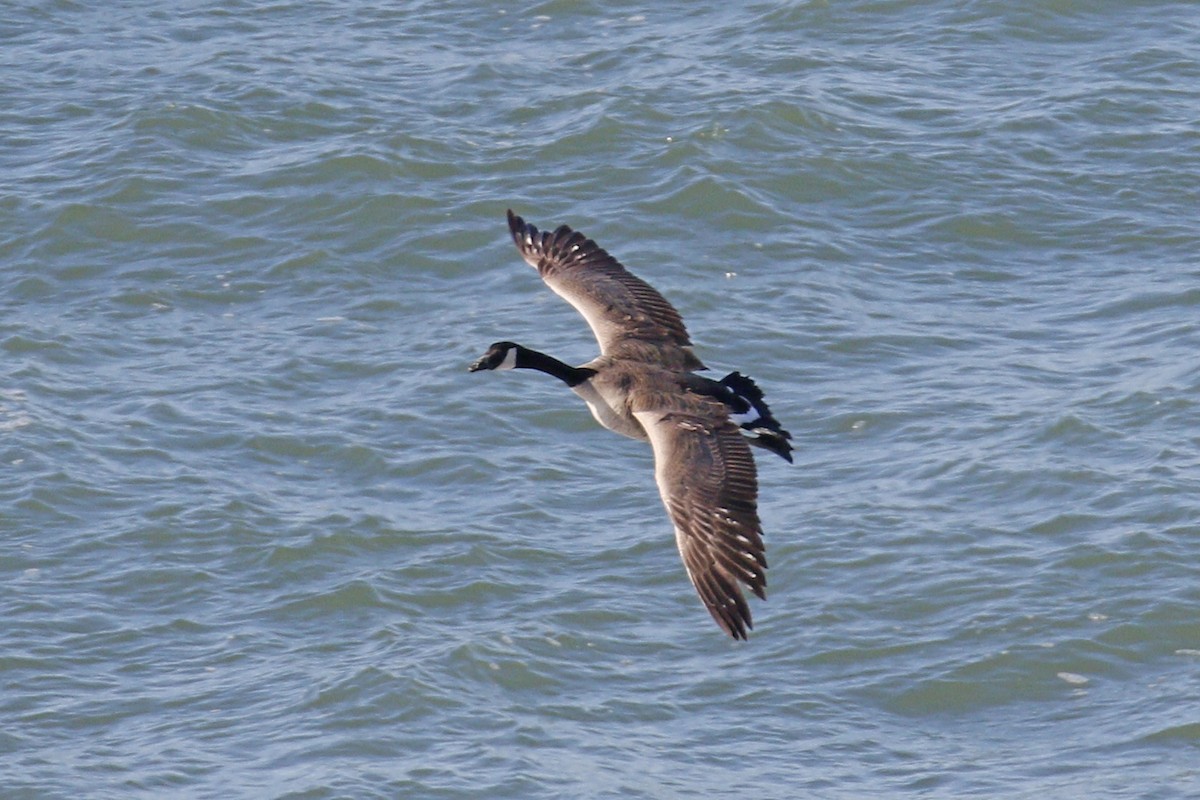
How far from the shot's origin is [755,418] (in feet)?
35.8

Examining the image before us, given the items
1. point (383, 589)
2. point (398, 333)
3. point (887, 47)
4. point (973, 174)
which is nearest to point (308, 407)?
point (398, 333)

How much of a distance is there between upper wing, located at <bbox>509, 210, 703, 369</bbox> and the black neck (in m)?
0.35

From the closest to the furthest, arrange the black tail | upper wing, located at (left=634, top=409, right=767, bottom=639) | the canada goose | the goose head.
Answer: upper wing, located at (left=634, top=409, right=767, bottom=639) < the canada goose < the black tail < the goose head

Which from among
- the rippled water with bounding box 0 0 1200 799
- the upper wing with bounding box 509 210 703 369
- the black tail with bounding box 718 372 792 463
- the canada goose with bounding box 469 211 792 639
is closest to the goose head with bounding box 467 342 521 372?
the canada goose with bounding box 469 211 792 639

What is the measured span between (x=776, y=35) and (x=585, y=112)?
2579mm

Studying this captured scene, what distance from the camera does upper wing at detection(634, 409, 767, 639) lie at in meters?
9.23

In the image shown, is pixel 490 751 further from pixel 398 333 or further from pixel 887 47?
pixel 887 47

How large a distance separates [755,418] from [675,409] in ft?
1.81

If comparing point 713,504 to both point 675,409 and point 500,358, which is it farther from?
point 500,358

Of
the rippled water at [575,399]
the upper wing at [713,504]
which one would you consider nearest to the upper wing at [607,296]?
the upper wing at [713,504]

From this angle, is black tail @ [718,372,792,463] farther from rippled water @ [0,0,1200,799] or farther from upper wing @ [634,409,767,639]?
rippled water @ [0,0,1200,799]

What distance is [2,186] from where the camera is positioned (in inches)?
746

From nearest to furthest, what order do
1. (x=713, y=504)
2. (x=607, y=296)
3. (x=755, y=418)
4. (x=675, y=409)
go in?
(x=713, y=504), (x=675, y=409), (x=755, y=418), (x=607, y=296)

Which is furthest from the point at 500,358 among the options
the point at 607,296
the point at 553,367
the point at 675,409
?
the point at 675,409
